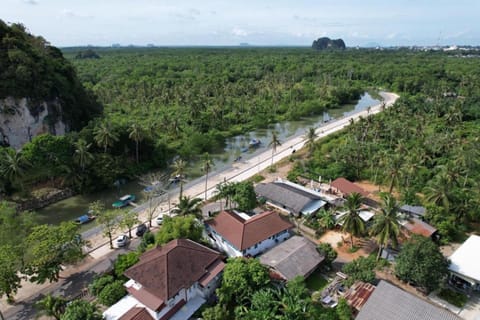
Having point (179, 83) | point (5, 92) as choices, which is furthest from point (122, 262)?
point (179, 83)

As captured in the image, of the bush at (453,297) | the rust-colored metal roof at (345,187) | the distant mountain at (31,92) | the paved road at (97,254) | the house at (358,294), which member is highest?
the distant mountain at (31,92)

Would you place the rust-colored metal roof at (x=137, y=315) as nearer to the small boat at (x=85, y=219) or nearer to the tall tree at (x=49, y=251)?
the tall tree at (x=49, y=251)

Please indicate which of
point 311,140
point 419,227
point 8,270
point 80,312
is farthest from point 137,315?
point 311,140

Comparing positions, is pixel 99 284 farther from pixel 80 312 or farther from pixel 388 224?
pixel 388 224

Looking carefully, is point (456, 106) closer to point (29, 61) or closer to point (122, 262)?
point (122, 262)

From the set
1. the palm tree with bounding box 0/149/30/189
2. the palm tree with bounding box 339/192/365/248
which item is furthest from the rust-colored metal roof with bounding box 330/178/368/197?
the palm tree with bounding box 0/149/30/189

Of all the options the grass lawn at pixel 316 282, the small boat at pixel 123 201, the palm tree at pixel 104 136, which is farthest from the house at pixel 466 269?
the palm tree at pixel 104 136

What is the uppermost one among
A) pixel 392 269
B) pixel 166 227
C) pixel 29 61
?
pixel 29 61

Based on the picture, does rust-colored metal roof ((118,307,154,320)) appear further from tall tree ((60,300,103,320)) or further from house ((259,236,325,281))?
house ((259,236,325,281))
